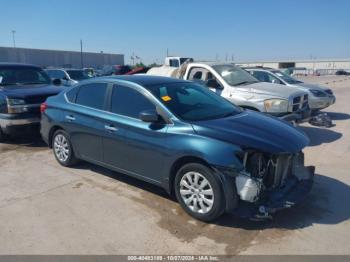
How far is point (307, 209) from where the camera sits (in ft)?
14.8

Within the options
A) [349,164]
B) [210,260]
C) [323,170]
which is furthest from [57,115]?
[349,164]

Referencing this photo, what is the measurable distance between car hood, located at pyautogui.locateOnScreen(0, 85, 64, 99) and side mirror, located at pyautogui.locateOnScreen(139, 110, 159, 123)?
→ 429 centimetres

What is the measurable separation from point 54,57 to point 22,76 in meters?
64.9

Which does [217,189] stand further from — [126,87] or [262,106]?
[262,106]

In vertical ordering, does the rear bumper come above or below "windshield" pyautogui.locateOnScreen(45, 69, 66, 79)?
below

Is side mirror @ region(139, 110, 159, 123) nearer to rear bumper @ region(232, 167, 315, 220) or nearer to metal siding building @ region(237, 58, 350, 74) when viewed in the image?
rear bumper @ region(232, 167, 315, 220)

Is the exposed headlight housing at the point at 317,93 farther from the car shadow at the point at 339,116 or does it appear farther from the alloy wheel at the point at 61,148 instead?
the alloy wheel at the point at 61,148

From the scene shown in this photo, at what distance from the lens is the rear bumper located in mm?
3816

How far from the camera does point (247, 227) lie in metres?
4.05

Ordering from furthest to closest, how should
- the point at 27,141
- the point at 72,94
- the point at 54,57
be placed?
the point at 54,57, the point at 27,141, the point at 72,94

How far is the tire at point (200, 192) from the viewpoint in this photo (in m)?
3.94

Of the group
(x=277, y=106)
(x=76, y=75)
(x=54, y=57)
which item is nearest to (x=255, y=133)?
(x=277, y=106)

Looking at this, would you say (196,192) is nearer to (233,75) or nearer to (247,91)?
(247,91)

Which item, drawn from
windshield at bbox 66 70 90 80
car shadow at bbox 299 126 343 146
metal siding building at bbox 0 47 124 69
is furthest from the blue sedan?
metal siding building at bbox 0 47 124 69
